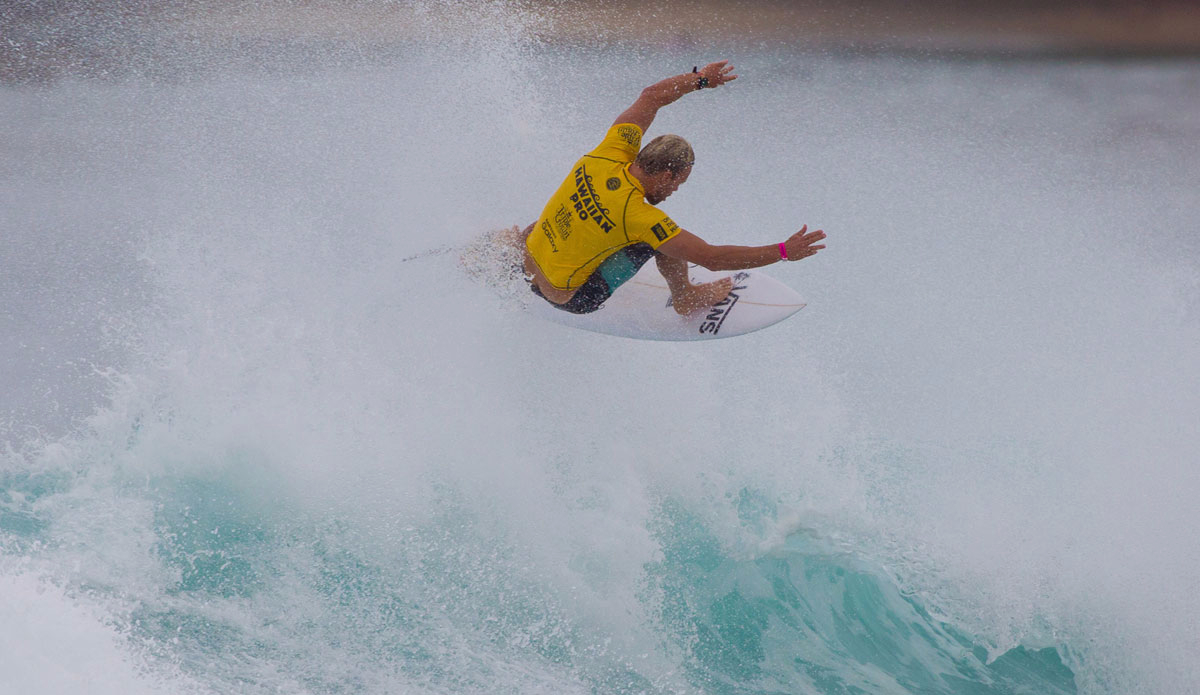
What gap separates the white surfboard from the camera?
128 inches

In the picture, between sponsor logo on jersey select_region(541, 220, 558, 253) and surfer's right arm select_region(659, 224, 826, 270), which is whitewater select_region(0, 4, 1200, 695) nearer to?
sponsor logo on jersey select_region(541, 220, 558, 253)

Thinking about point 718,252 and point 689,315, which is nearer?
point 718,252

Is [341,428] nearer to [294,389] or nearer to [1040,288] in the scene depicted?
[294,389]

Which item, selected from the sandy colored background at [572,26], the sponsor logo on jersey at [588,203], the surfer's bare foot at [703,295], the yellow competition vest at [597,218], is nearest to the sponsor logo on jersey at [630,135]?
the yellow competition vest at [597,218]

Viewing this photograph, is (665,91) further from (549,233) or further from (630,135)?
(549,233)

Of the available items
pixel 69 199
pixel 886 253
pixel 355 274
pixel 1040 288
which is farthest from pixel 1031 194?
pixel 69 199

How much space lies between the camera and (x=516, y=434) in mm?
3594

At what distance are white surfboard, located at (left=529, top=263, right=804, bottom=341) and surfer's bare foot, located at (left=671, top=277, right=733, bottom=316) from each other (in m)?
0.02

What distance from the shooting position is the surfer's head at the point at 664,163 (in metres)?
2.60

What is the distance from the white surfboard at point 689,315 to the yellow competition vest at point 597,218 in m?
0.32

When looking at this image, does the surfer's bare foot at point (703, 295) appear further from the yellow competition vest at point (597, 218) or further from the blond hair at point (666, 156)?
the blond hair at point (666, 156)

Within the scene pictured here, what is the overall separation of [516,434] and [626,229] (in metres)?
1.23

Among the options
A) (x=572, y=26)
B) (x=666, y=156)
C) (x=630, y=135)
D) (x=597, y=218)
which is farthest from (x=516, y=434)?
(x=572, y=26)

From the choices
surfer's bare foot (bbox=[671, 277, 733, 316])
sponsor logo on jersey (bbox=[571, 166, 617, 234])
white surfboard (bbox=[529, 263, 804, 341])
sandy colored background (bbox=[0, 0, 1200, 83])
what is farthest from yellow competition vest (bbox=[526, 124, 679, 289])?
sandy colored background (bbox=[0, 0, 1200, 83])
